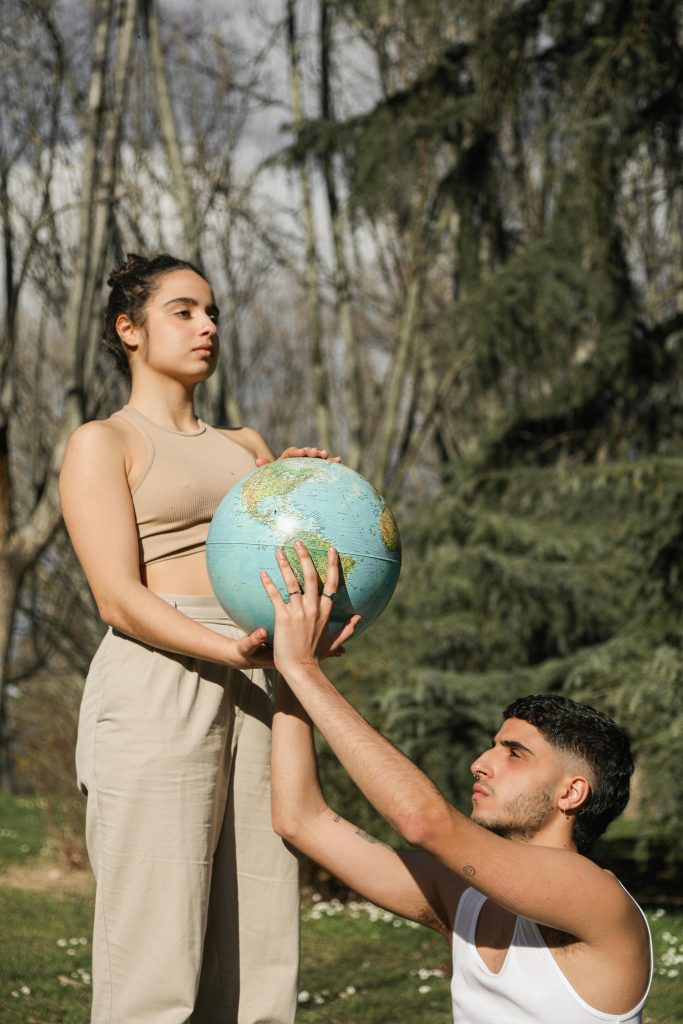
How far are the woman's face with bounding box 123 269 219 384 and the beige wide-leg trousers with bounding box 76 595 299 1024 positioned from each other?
1.93 ft

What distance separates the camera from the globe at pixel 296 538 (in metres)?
2.49

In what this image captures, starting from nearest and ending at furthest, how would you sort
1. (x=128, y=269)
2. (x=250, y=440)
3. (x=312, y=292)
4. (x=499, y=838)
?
(x=499, y=838) < (x=128, y=269) < (x=250, y=440) < (x=312, y=292)

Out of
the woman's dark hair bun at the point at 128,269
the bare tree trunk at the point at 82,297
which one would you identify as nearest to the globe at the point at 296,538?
the woman's dark hair bun at the point at 128,269

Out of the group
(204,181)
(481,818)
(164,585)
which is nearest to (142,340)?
(164,585)

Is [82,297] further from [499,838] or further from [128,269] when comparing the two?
[499,838]

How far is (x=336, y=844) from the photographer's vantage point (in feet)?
9.13

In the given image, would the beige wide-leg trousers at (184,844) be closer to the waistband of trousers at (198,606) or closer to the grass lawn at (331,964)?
the waistband of trousers at (198,606)

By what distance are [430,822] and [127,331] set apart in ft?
4.78

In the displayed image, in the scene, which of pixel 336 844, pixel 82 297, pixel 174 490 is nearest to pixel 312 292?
pixel 82 297

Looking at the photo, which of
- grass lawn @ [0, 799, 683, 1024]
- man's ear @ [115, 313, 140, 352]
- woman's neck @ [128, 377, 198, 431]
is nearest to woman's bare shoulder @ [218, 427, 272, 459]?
woman's neck @ [128, 377, 198, 431]

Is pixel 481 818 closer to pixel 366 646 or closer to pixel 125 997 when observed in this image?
pixel 125 997

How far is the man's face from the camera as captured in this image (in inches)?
102

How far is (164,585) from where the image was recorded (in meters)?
2.76

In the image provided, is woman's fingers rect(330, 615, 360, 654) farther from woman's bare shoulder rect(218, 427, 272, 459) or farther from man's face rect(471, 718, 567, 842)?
woman's bare shoulder rect(218, 427, 272, 459)
